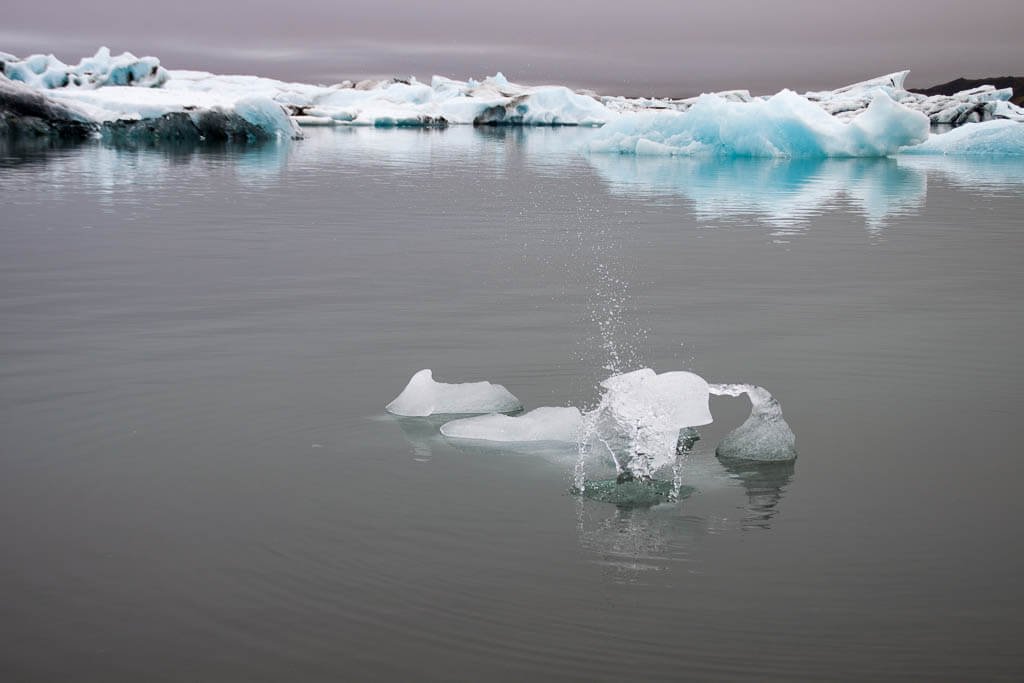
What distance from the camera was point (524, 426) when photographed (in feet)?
18.5

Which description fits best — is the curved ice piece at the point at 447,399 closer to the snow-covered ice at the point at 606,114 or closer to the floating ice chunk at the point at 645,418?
the floating ice chunk at the point at 645,418

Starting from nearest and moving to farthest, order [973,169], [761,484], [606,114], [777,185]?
1. [761,484]
2. [777,185]
3. [973,169]
4. [606,114]

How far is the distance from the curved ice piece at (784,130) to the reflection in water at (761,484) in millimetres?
28885

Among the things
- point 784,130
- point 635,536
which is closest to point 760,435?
point 635,536

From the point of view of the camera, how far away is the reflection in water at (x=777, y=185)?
1872cm

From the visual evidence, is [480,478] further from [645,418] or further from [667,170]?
[667,170]

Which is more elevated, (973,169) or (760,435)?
(973,169)

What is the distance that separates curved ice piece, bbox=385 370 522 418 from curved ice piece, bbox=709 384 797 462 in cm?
137

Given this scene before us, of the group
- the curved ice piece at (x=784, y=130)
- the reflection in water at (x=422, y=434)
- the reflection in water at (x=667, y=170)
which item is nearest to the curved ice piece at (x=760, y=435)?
the reflection in water at (x=422, y=434)

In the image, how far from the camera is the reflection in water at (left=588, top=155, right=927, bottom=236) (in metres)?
18.7

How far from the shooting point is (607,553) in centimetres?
426

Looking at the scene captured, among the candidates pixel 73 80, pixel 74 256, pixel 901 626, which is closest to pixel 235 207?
pixel 74 256

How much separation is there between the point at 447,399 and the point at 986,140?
37463 millimetres

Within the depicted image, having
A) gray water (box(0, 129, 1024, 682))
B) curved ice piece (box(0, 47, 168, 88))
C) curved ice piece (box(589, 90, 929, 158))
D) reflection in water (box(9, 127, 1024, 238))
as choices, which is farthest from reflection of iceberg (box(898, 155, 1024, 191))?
curved ice piece (box(0, 47, 168, 88))
